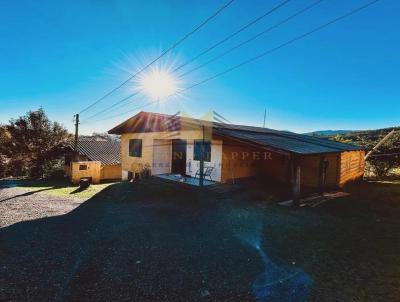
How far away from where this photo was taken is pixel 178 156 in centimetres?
1717

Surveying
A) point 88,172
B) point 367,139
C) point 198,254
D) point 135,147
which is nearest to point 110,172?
point 88,172

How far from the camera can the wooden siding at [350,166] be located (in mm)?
16531

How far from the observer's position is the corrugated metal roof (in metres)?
26.8

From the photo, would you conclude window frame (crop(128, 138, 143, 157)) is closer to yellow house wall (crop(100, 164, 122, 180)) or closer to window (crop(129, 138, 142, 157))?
window (crop(129, 138, 142, 157))

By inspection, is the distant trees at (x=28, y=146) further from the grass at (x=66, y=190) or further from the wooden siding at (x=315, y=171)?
the wooden siding at (x=315, y=171)

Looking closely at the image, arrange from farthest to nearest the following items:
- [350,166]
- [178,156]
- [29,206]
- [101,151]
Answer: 1. [101,151]
2. [350,166]
3. [178,156]
4. [29,206]

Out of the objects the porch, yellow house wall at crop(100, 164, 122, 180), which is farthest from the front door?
yellow house wall at crop(100, 164, 122, 180)

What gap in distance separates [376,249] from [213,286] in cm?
439

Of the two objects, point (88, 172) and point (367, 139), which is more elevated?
point (367, 139)

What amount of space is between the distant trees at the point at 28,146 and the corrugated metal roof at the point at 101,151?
2.57 metres

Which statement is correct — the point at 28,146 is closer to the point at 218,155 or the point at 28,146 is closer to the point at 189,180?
the point at 189,180

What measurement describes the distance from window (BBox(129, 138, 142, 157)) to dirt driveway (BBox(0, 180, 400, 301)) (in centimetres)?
842

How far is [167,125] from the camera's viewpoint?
53.6ft

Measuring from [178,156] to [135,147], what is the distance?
382 centimetres
